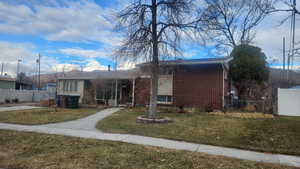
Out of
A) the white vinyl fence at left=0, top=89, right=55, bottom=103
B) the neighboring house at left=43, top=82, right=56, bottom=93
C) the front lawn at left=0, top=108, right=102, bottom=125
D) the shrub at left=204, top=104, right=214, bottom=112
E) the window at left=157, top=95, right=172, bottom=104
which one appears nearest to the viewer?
the front lawn at left=0, top=108, right=102, bottom=125

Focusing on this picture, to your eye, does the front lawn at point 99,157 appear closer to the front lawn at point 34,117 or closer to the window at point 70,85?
the front lawn at point 34,117

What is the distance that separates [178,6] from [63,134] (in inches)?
322

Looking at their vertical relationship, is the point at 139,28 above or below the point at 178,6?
below

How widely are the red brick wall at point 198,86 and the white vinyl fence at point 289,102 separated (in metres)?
3.75

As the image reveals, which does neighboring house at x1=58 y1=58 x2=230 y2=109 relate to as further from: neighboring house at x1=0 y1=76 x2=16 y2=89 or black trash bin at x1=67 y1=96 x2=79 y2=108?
neighboring house at x1=0 y1=76 x2=16 y2=89

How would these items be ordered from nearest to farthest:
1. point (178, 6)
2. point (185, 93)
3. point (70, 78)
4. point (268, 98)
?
point (178, 6) < point (268, 98) < point (185, 93) < point (70, 78)

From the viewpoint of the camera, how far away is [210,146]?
604 centimetres

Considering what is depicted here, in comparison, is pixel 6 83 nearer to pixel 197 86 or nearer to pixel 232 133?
pixel 197 86

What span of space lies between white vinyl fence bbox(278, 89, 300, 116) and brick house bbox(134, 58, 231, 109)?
3604 millimetres

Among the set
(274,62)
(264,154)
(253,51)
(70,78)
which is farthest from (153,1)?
(274,62)

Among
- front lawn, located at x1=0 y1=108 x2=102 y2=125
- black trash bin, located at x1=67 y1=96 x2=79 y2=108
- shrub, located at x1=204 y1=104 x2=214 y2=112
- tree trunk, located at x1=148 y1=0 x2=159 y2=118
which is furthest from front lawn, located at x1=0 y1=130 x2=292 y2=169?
black trash bin, located at x1=67 y1=96 x2=79 y2=108

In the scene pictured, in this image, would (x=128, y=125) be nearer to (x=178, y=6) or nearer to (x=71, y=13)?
(x=178, y=6)

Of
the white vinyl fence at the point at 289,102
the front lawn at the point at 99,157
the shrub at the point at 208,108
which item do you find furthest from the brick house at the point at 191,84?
the front lawn at the point at 99,157

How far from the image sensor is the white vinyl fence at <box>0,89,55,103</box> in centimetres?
2022
